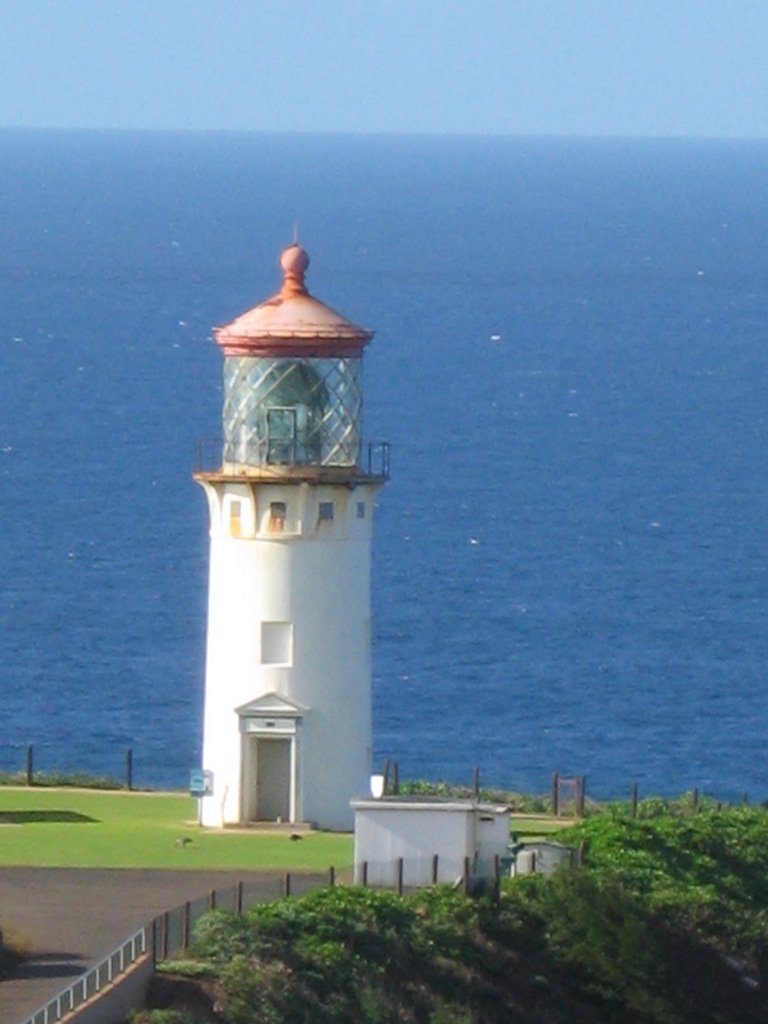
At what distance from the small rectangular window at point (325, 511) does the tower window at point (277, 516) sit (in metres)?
0.23

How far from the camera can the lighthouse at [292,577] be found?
80.6ft

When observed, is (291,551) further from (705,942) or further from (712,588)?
(712,588)

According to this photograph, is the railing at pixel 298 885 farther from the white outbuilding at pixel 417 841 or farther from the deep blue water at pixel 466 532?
the deep blue water at pixel 466 532

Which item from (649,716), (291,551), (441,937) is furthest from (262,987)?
(649,716)

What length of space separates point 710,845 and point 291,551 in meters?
3.90

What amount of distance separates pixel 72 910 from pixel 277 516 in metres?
5.15

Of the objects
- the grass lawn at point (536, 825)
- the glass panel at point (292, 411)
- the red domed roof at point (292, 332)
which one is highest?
the red domed roof at point (292, 332)

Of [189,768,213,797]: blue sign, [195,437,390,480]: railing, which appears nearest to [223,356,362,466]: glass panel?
[195,437,390,480]: railing

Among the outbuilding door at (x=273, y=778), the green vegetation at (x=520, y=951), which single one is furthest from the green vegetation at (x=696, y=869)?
the outbuilding door at (x=273, y=778)

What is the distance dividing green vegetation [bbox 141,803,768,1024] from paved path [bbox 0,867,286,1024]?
610 millimetres

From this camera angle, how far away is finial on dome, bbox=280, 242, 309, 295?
24.9 meters

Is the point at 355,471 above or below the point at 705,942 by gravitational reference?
above

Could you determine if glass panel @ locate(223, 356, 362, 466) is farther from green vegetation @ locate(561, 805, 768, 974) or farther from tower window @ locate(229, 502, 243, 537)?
green vegetation @ locate(561, 805, 768, 974)

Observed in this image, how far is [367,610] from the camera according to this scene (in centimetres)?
2492
